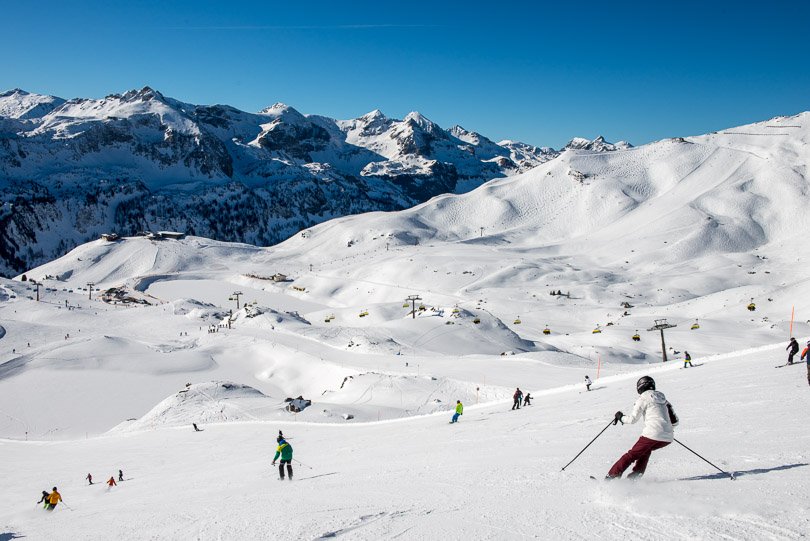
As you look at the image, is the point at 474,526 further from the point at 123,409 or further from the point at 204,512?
the point at 123,409

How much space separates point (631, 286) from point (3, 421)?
10731 cm

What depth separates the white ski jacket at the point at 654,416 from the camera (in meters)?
8.00

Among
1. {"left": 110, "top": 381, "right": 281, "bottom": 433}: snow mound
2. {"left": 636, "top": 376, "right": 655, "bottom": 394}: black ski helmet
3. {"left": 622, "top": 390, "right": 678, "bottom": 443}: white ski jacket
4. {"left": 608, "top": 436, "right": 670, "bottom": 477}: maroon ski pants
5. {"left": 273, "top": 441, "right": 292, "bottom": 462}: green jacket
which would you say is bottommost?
{"left": 110, "top": 381, "right": 281, "bottom": 433}: snow mound

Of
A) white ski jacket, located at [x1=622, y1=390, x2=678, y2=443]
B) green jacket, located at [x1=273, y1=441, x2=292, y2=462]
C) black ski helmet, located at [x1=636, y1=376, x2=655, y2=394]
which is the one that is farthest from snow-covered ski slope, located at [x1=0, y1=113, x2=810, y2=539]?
black ski helmet, located at [x1=636, y1=376, x2=655, y2=394]

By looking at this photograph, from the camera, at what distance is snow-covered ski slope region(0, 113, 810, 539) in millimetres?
8500

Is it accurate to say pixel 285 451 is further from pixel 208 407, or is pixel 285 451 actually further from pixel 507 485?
pixel 208 407

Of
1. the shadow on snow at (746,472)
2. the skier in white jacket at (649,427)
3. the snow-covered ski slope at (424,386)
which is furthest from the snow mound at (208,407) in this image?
the shadow on snow at (746,472)

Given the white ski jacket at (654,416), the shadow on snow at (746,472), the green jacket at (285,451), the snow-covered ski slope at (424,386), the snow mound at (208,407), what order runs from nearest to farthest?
the white ski jacket at (654,416)
the shadow on snow at (746,472)
the snow-covered ski slope at (424,386)
the green jacket at (285,451)
the snow mound at (208,407)

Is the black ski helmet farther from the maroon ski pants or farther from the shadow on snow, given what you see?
the shadow on snow

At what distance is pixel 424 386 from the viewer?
149ft

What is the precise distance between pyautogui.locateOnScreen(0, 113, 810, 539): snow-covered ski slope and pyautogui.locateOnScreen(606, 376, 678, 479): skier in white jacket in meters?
0.35

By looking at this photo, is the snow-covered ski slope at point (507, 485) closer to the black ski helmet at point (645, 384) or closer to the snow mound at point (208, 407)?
the black ski helmet at point (645, 384)

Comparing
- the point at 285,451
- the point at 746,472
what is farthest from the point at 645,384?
the point at 285,451

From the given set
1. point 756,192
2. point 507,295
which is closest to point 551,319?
point 507,295
